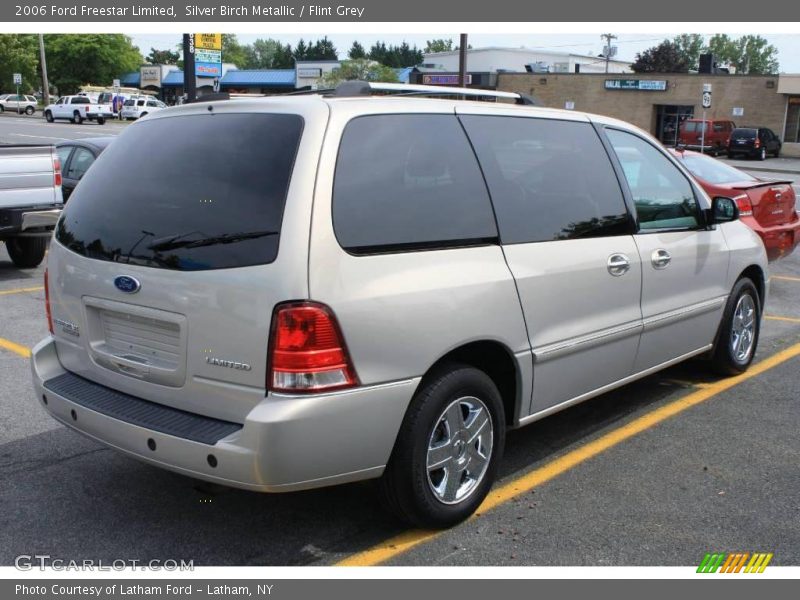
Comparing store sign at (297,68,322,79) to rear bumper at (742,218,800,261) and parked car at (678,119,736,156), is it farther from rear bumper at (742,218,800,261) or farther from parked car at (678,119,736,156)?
rear bumper at (742,218,800,261)

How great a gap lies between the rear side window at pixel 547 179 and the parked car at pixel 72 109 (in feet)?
173

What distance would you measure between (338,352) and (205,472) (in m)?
0.69

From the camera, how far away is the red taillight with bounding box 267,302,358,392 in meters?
3.09

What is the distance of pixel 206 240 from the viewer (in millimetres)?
3295

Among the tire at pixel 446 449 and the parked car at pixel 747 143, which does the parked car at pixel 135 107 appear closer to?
the parked car at pixel 747 143

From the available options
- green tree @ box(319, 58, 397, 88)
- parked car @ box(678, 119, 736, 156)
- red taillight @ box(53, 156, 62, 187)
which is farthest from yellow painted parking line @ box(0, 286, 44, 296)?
green tree @ box(319, 58, 397, 88)

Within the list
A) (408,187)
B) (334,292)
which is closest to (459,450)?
(334,292)

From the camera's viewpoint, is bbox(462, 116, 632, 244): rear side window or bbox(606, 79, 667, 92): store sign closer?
bbox(462, 116, 632, 244): rear side window

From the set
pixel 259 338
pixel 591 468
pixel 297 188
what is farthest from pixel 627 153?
pixel 259 338

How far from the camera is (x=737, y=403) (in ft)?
18.2

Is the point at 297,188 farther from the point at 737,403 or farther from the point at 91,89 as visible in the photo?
the point at 91,89

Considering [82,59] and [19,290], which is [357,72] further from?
[19,290]

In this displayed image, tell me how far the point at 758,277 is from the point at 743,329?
413 mm
